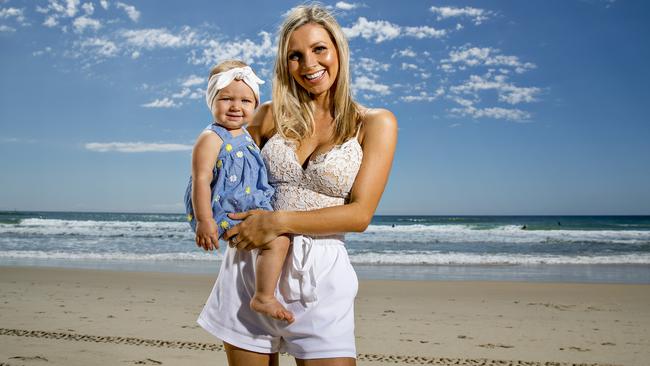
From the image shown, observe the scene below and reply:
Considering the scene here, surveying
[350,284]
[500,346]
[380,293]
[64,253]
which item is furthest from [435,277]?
[64,253]

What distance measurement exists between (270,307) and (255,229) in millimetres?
281

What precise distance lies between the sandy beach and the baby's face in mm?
3371

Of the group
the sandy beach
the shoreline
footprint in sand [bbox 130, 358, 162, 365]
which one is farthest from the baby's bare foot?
the shoreline

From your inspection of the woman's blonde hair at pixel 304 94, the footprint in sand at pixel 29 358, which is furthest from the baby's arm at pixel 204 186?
the footprint in sand at pixel 29 358

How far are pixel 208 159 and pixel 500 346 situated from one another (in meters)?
4.51

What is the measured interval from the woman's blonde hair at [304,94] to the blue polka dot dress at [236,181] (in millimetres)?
162

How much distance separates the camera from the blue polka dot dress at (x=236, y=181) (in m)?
2.09

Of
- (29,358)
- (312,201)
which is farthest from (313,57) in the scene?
(29,358)

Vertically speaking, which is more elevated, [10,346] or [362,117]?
[362,117]

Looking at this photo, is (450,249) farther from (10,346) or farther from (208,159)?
(208,159)

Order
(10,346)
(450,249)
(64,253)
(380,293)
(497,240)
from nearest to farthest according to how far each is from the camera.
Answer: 1. (10,346)
2. (380,293)
3. (64,253)
4. (450,249)
5. (497,240)

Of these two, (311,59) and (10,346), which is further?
(10,346)

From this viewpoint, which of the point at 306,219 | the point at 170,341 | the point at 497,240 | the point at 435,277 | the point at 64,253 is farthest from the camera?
the point at 497,240

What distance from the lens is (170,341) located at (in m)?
5.70
